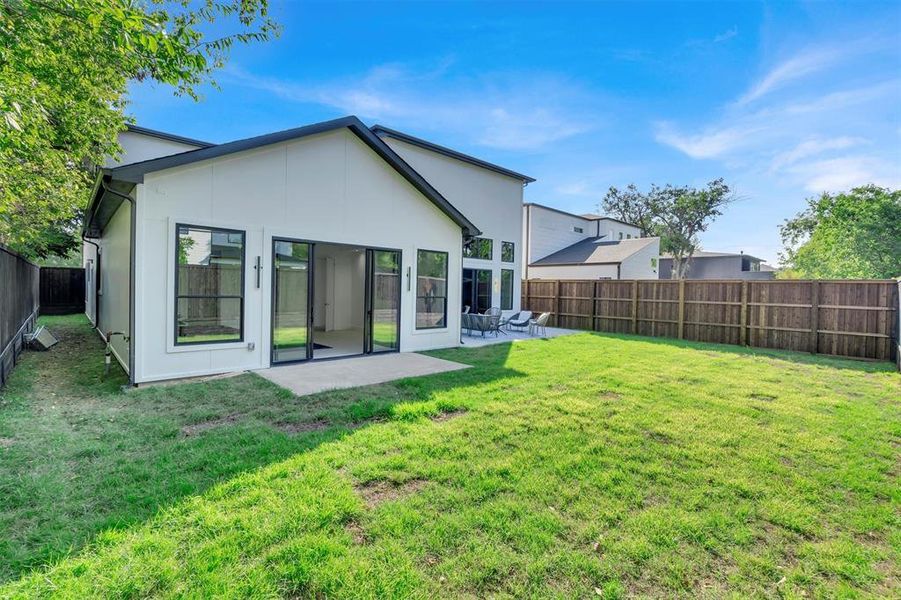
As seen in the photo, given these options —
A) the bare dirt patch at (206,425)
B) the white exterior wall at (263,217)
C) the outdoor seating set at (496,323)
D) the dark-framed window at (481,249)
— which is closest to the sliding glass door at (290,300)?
the white exterior wall at (263,217)

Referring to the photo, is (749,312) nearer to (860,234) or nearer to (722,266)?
(860,234)

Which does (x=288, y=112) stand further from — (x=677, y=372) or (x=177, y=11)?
(x=677, y=372)

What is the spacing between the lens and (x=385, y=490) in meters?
3.21

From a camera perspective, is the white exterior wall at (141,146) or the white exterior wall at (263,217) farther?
the white exterior wall at (141,146)

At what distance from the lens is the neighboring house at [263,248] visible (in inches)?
245

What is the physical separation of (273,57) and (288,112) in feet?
7.55

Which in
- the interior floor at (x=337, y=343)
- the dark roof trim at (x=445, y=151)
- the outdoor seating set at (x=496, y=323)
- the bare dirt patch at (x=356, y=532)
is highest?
the dark roof trim at (x=445, y=151)

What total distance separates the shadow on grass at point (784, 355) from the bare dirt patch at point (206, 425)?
1130 cm

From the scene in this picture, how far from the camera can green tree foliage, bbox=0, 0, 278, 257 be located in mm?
3896

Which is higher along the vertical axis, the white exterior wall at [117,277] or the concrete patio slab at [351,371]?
the white exterior wall at [117,277]

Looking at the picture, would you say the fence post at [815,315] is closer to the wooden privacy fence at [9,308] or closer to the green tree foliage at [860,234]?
the green tree foliage at [860,234]

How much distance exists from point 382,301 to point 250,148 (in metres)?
4.02

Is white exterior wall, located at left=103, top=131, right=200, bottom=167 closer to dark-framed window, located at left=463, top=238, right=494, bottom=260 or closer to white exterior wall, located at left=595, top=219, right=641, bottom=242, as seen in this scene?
dark-framed window, located at left=463, top=238, right=494, bottom=260

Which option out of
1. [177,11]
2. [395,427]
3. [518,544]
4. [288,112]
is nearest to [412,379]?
[395,427]
